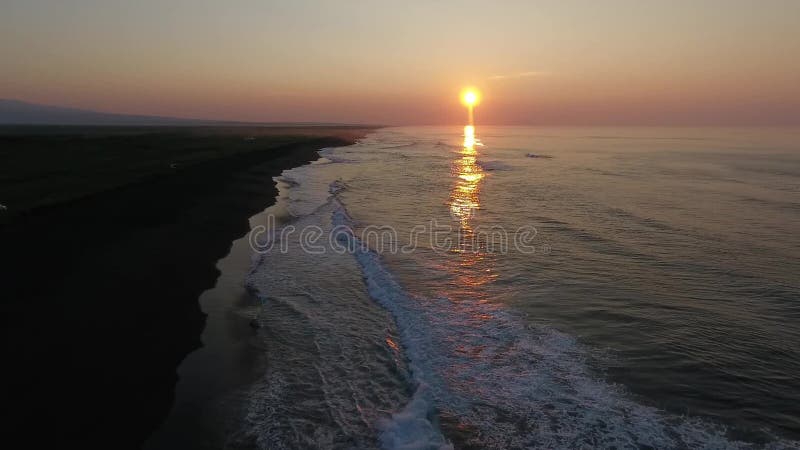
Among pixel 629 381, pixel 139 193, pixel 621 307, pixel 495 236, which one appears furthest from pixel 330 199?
pixel 629 381

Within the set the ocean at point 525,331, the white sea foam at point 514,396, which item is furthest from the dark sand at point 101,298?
the white sea foam at point 514,396

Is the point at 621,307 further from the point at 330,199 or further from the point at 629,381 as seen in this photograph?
the point at 330,199

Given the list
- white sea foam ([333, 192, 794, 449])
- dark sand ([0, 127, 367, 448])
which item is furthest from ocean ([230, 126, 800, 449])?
dark sand ([0, 127, 367, 448])

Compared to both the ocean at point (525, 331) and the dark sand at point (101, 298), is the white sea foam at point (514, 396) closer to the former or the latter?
the ocean at point (525, 331)

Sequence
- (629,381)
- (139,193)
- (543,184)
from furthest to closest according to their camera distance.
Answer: (543,184) < (139,193) < (629,381)

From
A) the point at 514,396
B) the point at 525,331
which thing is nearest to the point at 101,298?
the point at 514,396

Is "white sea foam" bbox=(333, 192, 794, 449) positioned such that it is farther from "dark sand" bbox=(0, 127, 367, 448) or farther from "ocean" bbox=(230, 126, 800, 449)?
"dark sand" bbox=(0, 127, 367, 448)

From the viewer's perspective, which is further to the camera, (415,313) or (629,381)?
(415,313)
